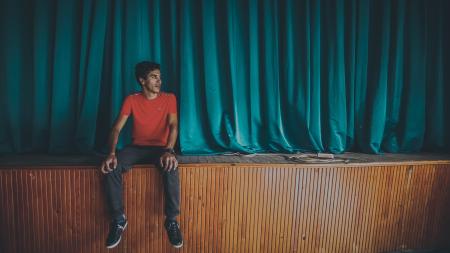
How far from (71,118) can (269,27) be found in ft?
6.20

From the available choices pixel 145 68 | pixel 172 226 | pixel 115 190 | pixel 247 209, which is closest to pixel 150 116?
pixel 145 68

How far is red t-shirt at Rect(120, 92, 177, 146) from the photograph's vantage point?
2.05m

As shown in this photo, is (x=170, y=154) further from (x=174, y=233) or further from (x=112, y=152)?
(x=174, y=233)

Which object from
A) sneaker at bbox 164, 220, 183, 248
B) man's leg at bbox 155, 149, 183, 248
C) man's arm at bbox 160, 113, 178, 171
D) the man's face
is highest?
the man's face

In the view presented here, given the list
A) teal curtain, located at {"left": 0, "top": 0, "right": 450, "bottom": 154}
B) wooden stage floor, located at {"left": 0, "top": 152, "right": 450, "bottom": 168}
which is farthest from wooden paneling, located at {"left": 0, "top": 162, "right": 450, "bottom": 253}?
teal curtain, located at {"left": 0, "top": 0, "right": 450, "bottom": 154}

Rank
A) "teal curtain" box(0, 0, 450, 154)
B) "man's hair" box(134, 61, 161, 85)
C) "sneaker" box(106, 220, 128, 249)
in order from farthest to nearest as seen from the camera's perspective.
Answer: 1. "teal curtain" box(0, 0, 450, 154)
2. "man's hair" box(134, 61, 161, 85)
3. "sneaker" box(106, 220, 128, 249)

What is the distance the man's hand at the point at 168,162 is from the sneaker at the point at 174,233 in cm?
37

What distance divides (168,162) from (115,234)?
0.58 meters

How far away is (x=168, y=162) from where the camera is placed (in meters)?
1.85

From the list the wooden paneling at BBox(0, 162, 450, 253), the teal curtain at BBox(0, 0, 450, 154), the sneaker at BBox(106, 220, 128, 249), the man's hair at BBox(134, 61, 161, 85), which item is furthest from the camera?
the teal curtain at BBox(0, 0, 450, 154)

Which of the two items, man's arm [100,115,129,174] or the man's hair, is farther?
the man's hair

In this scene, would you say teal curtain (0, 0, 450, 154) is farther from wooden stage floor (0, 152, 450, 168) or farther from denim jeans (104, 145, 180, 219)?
denim jeans (104, 145, 180, 219)

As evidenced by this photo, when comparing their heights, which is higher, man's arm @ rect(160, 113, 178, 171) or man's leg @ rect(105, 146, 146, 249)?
man's arm @ rect(160, 113, 178, 171)

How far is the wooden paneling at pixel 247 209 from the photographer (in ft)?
6.24
